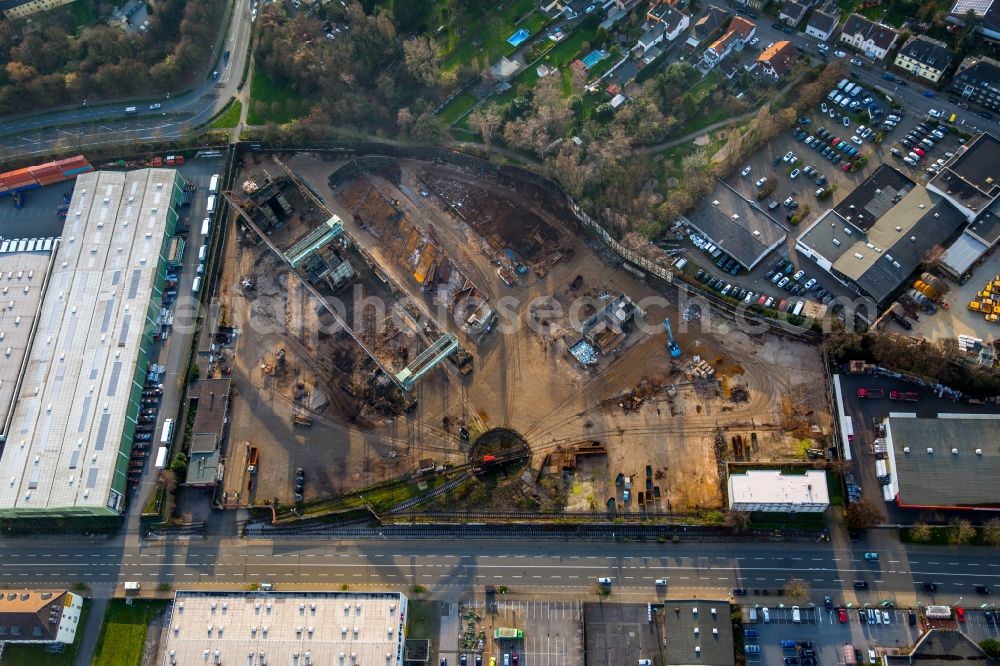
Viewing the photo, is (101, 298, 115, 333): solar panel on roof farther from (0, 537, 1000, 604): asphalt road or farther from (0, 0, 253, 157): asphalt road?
(0, 0, 253, 157): asphalt road

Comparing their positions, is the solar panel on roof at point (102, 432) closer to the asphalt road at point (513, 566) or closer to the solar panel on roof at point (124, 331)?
the solar panel on roof at point (124, 331)

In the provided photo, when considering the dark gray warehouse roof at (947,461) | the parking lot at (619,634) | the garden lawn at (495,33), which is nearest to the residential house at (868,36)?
the garden lawn at (495,33)

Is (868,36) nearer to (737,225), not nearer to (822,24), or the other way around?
(822,24)

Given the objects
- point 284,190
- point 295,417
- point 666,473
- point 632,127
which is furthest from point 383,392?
point 632,127

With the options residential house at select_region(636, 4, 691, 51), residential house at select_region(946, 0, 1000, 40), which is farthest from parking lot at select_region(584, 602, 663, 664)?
residential house at select_region(946, 0, 1000, 40)

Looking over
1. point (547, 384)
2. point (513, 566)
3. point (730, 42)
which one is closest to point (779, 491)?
point (547, 384)

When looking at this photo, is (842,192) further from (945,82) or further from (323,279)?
(323,279)

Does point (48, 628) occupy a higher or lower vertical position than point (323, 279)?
lower
